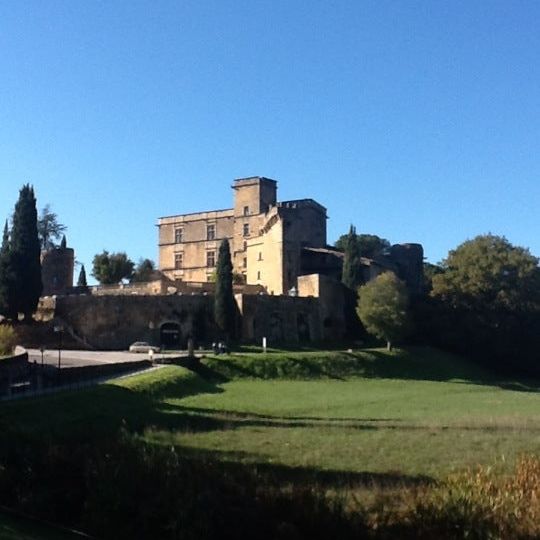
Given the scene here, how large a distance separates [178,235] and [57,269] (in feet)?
67.5

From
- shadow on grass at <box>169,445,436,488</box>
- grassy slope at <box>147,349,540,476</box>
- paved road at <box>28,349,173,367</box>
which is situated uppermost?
paved road at <box>28,349,173,367</box>

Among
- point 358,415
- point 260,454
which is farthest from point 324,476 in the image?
point 358,415

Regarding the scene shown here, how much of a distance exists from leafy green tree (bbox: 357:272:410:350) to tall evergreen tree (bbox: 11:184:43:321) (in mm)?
24441

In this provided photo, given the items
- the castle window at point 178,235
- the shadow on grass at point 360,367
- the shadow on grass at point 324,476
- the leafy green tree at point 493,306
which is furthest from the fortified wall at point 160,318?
the shadow on grass at point 324,476

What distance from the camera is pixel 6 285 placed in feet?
192

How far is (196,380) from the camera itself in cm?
4409

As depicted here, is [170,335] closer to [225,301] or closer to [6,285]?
[225,301]

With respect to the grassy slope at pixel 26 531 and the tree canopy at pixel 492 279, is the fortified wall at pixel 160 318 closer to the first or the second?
the tree canopy at pixel 492 279

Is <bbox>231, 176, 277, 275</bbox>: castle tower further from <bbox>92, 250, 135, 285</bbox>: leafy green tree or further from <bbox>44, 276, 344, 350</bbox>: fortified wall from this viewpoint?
<bbox>44, 276, 344, 350</bbox>: fortified wall

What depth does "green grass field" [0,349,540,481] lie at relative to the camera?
21.4 m

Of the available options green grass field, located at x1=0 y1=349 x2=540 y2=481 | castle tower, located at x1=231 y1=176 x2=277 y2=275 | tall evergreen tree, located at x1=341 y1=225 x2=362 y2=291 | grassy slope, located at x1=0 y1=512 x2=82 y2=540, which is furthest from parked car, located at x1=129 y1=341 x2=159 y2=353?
grassy slope, located at x1=0 y1=512 x2=82 y2=540

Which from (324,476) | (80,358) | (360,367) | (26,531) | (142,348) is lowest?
(324,476)

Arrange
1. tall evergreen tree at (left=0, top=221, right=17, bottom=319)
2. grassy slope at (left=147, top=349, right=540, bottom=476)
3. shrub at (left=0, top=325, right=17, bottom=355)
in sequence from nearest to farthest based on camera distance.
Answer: grassy slope at (left=147, top=349, right=540, bottom=476), shrub at (left=0, top=325, right=17, bottom=355), tall evergreen tree at (left=0, top=221, right=17, bottom=319)

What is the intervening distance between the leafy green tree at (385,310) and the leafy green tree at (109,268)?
3699cm
